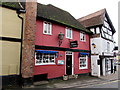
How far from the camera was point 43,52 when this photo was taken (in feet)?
30.4

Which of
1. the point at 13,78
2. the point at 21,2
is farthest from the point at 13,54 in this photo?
the point at 21,2

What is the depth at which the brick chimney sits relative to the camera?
7.49 m

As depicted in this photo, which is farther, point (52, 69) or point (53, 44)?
point (53, 44)

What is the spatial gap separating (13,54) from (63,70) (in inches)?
207

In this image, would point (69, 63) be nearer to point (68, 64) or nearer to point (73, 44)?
point (68, 64)

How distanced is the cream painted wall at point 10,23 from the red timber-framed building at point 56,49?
169cm

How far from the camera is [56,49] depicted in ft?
34.2

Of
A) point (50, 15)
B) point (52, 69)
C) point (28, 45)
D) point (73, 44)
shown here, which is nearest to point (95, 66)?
point (73, 44)

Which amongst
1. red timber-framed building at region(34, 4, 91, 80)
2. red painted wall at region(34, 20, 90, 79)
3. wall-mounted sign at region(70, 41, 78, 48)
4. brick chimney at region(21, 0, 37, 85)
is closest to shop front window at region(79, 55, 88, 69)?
red timber-framed building at region(34, 4, 91, 80)

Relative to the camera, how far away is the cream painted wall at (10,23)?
24.5 ft

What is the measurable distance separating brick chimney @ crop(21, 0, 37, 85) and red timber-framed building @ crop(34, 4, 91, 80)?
3.27 feet

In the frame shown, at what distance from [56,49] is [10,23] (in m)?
4.67

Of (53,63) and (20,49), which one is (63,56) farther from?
(20,49)

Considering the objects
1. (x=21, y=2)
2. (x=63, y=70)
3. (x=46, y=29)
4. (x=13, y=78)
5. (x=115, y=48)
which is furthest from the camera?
(x=115, y=48)
